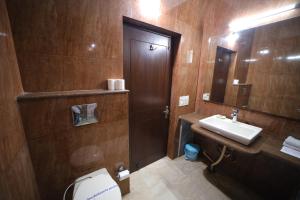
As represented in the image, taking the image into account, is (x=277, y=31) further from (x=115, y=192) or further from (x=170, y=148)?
(x=115, y=192)

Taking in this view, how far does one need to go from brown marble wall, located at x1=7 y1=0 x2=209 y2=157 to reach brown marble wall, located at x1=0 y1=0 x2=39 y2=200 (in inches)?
2.8

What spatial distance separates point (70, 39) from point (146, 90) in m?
0.96

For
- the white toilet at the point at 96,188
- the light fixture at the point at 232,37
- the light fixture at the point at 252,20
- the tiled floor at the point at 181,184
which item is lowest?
the tiled floor at the point at 181,184

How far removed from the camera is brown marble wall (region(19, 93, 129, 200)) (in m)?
0.90

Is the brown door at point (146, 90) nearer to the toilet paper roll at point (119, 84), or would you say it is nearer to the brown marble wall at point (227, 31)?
the toilet paper roll at point (119, 84)

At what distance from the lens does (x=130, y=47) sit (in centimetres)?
139

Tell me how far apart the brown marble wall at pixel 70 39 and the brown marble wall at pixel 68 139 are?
0.52ft

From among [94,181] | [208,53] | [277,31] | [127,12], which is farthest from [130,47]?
[277,31]

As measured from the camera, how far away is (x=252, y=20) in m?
1.45

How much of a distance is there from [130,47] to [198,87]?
4.36 feet

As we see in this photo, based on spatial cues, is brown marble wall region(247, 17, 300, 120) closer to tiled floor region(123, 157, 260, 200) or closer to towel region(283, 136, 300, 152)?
towel region(283, 136, 300, 152)

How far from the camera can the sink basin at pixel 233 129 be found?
46.5 inches

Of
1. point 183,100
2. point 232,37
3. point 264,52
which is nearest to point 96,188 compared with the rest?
point 183,100

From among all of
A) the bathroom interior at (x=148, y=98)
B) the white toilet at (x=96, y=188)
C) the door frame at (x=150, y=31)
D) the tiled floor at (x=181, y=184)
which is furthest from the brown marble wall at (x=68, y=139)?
the tiled floor at (x=181, y=184)
